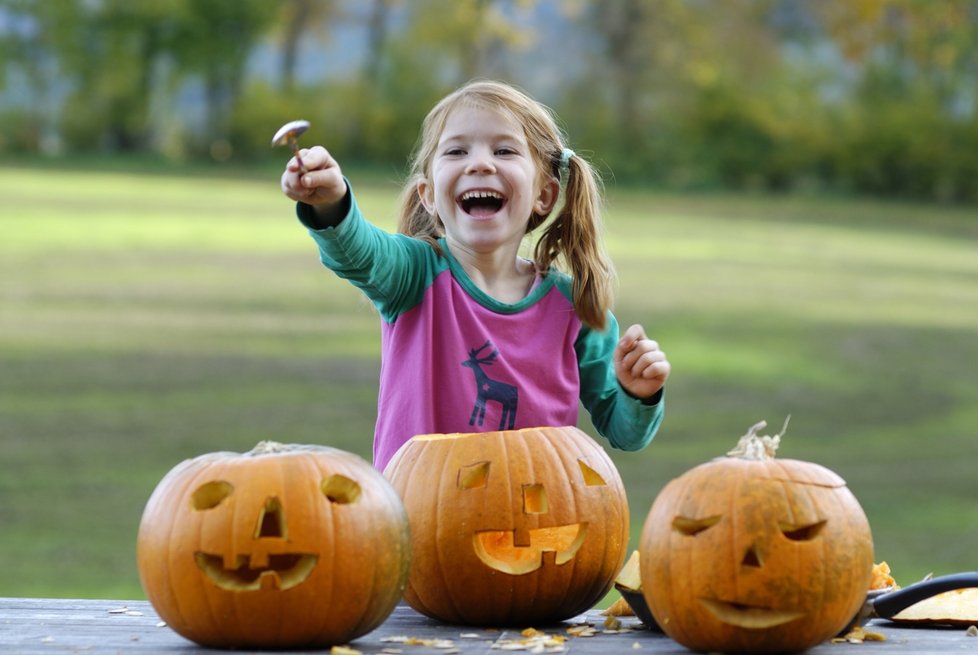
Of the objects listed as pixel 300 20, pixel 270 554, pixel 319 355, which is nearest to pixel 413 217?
pixel 270 554

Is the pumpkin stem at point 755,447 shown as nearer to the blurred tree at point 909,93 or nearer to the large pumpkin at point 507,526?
the large pumpkin at point 507,526

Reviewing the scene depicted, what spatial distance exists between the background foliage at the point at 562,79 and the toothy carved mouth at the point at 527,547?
1234 inches

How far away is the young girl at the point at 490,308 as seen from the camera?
12.6 feet

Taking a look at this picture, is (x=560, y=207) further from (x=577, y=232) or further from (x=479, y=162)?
(x=479, y=162)

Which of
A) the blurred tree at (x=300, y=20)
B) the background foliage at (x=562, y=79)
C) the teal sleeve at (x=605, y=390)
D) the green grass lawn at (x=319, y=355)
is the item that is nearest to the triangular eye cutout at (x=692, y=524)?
the teal sleeve at (x=605, y=390)

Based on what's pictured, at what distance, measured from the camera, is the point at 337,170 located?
135 inches

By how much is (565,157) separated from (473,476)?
1205mm

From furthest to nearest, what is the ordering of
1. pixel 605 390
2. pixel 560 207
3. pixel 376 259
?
pixel 560 207 → pixel 605 390 → pixel 376 259

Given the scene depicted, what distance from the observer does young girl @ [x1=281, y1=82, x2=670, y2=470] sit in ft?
12.6

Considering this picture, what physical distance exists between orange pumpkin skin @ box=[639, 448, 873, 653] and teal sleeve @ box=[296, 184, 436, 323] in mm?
1037

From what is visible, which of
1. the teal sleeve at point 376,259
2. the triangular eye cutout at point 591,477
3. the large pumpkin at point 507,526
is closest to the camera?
A: the large pumpkin at point 507,526

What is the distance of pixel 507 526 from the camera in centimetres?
331

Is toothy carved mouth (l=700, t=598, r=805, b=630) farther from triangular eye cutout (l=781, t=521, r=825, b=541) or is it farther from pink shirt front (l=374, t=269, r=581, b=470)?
pink shirt front (l=374, t=269, r=581, b=470)

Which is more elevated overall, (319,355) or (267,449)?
(319,355)
